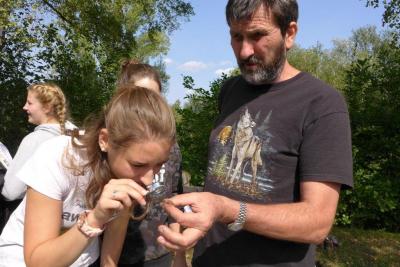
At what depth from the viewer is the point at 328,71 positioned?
39.1m

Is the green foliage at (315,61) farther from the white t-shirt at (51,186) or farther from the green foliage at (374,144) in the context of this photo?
the white t-shirt at (51,186)

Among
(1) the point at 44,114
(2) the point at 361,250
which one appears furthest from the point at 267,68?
(2) the point at 361,250

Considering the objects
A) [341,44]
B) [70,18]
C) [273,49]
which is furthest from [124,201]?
[341,44]

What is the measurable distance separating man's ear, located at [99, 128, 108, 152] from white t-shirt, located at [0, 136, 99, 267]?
0.31ft

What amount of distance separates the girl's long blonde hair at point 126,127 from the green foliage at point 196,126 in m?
6.18

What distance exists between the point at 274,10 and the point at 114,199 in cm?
99

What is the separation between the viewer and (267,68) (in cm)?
189

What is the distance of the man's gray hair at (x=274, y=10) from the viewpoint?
6.07ft

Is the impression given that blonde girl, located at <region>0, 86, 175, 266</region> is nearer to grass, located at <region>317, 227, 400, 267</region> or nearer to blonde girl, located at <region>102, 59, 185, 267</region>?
blonde girl, located at <region>102, 59, 185, 267</region>

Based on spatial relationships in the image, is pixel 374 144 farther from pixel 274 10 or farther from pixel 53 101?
pixel 274 10

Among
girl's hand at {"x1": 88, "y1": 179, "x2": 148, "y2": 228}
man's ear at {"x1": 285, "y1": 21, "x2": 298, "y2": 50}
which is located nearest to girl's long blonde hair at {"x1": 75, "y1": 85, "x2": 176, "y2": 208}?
girl's hand at {"x1": 88, "y1": 179, "x2": 148, "y2": 228}

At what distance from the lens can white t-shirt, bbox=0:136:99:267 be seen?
1.60 m

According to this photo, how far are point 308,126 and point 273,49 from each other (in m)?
0.38

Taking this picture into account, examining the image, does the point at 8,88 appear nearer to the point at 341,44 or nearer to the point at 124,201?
the point at 124,201
